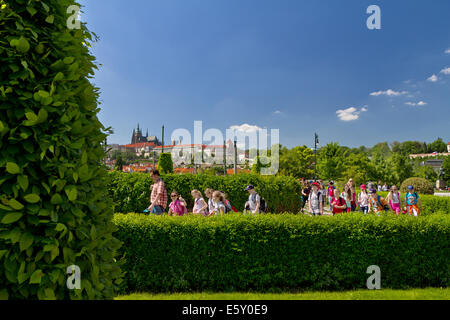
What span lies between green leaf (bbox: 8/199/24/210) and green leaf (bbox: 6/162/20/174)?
0.20 meters

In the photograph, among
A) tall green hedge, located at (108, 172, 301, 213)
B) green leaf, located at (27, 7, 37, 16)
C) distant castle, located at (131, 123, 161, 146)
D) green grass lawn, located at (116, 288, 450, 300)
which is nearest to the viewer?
green leaf, located at (27, 7, 37, 16)

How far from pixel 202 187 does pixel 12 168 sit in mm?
11287

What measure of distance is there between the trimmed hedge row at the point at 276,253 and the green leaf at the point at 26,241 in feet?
11.4

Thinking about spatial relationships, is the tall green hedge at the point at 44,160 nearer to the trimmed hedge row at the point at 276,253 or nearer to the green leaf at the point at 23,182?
the green leaf at the point at 23,182

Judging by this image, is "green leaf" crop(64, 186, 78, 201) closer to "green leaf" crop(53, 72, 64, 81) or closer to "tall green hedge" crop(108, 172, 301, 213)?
"green leaf" crop(53, 72, 64, 81)

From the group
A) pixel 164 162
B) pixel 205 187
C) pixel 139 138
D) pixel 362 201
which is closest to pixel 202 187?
pixel 205 187

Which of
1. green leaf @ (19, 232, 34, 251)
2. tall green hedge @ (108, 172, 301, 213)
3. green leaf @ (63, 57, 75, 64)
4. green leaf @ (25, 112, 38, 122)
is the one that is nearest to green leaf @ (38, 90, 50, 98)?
green leaf @ (25, 112, 38, 122)

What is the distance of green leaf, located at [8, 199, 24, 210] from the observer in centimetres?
170

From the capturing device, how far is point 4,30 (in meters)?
1.86

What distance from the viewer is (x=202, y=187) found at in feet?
42.4

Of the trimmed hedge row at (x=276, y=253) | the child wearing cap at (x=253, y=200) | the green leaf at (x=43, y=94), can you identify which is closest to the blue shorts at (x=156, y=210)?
the trimmed hedge row at (x=276, y=253)
